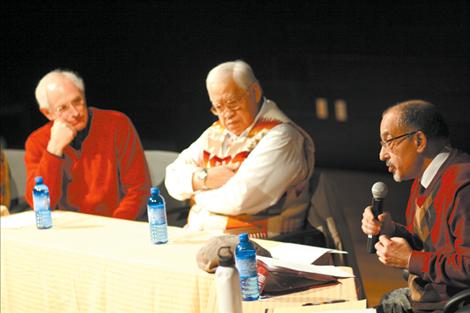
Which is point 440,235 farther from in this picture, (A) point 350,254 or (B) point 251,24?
(B) point 251,24

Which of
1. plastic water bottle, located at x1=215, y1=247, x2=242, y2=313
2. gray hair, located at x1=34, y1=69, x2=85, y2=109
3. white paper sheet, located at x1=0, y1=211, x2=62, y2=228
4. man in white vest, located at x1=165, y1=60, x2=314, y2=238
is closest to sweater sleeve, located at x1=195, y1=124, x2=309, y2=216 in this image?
man in white vest, located at x1=165, y1=60, x2=314, y2=238

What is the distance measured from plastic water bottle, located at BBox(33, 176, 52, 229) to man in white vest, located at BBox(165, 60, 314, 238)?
2.50ft

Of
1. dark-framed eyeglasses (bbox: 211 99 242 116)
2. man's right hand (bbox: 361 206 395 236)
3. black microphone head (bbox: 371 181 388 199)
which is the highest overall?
dark-framed eyeglasses (bbox: 211 99 242 116)

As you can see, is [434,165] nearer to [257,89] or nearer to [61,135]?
[257,89]

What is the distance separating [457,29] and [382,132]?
0.54m

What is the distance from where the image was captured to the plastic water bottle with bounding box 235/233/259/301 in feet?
10.4

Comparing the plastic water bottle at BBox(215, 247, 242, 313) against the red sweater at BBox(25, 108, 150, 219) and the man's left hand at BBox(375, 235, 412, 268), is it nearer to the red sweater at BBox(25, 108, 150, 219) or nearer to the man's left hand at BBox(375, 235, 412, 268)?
the man's left hand at BBox(375, 235, 412, 268)

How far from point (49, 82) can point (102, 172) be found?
24.6 inches

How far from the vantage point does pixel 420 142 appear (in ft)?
11.0

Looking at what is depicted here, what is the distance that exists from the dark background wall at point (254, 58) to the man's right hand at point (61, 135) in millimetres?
216

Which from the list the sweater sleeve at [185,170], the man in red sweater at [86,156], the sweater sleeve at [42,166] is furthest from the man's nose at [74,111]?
the sweater sleeve at [185,170]

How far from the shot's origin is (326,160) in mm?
4203

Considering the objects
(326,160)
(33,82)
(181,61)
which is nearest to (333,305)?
(326,160)

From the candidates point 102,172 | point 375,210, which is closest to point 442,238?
point 375,210
